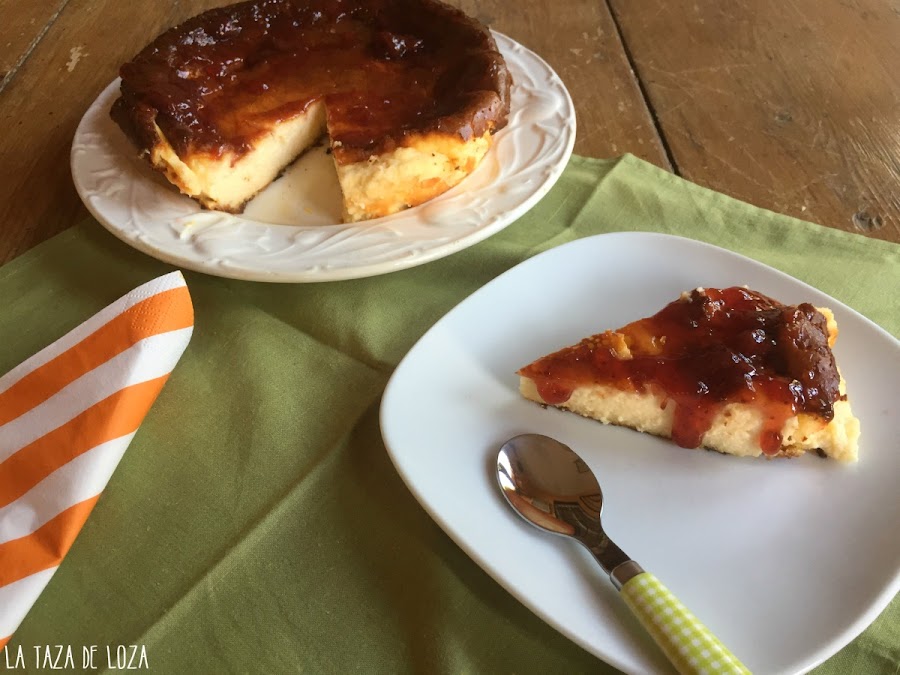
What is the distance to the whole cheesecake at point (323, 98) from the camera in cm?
180

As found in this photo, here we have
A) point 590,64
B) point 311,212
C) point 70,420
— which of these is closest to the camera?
point 70,420

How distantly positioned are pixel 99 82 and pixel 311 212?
104 cm

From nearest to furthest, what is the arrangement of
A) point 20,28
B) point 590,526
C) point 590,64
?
point 590,526
point 590,64
point 20,28

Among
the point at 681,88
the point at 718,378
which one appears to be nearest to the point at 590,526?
the point at 718,378

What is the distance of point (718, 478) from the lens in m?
1.26

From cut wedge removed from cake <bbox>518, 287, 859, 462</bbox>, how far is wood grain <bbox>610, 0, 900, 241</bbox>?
2.27 feet

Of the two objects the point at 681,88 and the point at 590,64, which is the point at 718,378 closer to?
the point at 681,88

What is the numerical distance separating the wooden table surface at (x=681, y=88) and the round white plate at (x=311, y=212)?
202mm

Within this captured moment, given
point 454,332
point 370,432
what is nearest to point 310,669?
point 370,432

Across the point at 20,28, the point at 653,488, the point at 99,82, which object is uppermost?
the point at 20,28

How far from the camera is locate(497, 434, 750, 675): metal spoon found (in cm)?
94

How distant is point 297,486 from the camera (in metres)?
1.29

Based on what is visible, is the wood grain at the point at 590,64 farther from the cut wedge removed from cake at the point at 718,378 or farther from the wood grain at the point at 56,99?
the wood grain at the point at 56,99

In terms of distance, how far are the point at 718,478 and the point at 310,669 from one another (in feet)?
2.40
